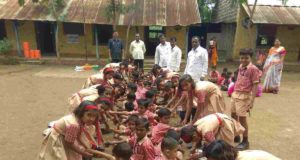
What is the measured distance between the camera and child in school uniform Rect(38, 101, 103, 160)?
2609mm

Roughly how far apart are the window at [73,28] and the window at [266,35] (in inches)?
361

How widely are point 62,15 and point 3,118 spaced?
7830 millimetres

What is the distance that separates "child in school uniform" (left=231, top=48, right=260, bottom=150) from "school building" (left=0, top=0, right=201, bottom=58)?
8123 mm

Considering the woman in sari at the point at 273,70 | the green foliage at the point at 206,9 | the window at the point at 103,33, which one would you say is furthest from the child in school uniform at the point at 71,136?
the green foliage at the point at 206,9

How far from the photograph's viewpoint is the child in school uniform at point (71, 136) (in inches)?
103

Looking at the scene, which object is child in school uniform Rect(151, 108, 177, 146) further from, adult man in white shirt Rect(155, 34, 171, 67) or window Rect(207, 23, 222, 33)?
window Rect(207, 23, 222, 33)

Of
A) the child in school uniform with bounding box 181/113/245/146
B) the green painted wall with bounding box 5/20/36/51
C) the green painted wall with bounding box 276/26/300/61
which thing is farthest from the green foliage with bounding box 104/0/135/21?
the child in school uniform with bounding box 181/113/245/146

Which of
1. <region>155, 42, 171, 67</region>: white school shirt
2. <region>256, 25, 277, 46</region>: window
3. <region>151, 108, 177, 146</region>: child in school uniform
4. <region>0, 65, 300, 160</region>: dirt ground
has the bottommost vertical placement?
<region>0, 65, 300, 160</region>: dirt ground

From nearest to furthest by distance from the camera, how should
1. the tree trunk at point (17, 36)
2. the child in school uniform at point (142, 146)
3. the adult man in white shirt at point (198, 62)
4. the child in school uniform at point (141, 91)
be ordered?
1. the child in school uniform at point (142, 146)
2. the child in school uniform at point (141, 91)
3. the adult man in white shirt at point (198, 62)
4. the tree trunk at point (17, 36)

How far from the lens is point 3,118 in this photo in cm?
534

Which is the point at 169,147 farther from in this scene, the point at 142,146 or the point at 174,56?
the point at 174,56

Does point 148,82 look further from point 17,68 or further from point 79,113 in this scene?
point 17,68

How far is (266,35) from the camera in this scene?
1354 centimetres

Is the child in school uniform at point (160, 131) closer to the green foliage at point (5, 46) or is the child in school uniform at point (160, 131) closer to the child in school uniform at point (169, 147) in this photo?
the child in school uniform at point (169, 147)
